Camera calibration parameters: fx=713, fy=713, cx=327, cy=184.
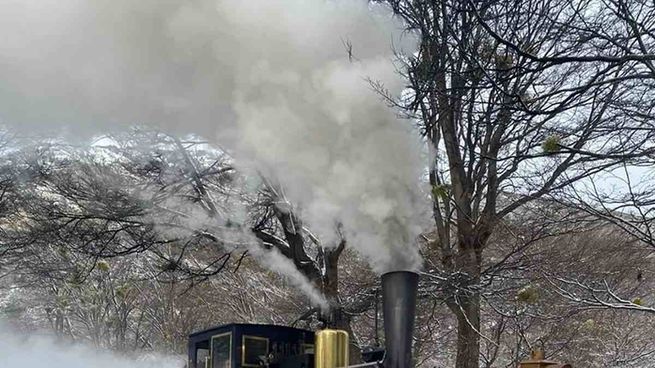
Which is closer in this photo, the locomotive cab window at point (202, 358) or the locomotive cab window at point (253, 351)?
the locomotive cab window at point (253, 351)

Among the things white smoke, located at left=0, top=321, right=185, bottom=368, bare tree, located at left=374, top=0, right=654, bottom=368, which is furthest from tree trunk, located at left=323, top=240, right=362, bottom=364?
white smoke, located at left=0, top=321, right=185, bottom=368

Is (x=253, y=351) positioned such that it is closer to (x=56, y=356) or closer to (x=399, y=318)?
(x=399, y=318)

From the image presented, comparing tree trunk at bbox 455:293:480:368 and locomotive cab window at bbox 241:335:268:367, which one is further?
tree trunk at bbox 455:293:480:368

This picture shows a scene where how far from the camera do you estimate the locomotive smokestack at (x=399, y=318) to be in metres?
6.01

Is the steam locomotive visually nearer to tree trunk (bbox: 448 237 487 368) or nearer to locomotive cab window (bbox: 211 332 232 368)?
locomotive cab window (bbox: 211 332 232 368)

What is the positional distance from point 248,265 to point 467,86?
12097mm

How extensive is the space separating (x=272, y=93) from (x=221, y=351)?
2.86m

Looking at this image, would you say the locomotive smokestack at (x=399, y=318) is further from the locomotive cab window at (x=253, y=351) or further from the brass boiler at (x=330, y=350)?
the locomotive cab window at (x=253, y=351)

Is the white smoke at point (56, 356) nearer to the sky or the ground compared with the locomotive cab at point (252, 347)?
nearer to the ground

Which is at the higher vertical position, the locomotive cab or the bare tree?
the bare tree

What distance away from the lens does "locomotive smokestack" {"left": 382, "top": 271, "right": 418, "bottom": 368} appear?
6.01 m

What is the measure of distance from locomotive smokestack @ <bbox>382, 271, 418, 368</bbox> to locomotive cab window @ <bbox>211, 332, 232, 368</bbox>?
2.11m

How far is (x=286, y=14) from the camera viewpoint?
7215 mm

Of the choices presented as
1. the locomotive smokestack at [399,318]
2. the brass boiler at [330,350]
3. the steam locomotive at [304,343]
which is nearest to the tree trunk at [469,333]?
the steam locomotive at [304,343]
